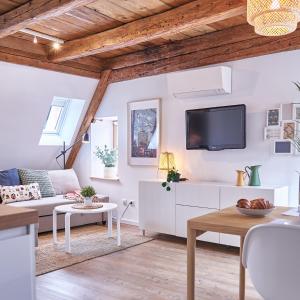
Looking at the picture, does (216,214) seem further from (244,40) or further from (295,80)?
(244,40)

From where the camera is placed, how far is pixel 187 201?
14.0ft

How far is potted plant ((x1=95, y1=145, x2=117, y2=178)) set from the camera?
5.85m

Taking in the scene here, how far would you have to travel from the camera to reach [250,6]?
211 centimetres

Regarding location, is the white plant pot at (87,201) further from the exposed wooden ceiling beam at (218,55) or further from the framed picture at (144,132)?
the exposed wooden ceiling beam at (218,55)

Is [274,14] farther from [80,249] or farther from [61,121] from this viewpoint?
[61,121]

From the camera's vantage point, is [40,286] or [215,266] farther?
[215,266]

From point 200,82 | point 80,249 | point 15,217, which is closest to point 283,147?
point 200,82

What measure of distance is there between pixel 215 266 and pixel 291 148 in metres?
1.52

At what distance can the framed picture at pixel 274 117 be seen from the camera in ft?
13.0

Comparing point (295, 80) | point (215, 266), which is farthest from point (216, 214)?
point (295, 80)

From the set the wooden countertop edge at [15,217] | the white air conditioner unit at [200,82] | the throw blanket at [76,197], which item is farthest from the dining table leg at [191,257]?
the throw blanket at [76,197]

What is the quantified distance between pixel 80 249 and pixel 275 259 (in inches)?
121

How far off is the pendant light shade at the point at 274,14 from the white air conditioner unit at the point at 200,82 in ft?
6.66

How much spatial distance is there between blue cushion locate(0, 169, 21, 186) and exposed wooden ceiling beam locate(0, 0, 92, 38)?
205 centimetres
